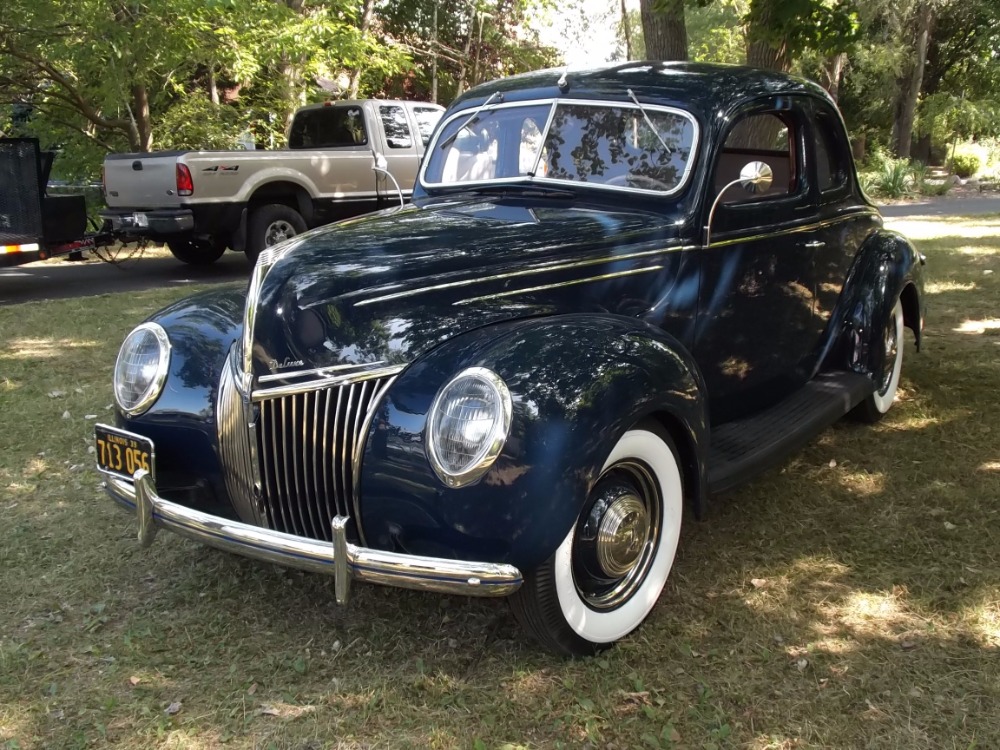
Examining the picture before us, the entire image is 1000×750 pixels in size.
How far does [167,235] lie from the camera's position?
973cm

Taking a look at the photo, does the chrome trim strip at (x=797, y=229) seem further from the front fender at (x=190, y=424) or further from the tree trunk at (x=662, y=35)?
the tree trunk at (x=662, y=35)

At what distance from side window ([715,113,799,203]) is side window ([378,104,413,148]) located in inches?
261

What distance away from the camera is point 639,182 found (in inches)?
142

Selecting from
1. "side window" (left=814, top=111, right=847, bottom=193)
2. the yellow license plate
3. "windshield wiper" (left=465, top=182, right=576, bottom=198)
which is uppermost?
"side window" (left=814, top=111, right=847, bottom=193)

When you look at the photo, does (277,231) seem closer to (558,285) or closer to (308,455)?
(558,285)

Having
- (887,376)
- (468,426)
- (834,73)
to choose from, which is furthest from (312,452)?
(834,73)

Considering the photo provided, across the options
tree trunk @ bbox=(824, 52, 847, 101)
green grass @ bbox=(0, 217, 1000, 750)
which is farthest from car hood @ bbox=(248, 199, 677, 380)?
tree trunk @ bbox=(824, 52, 847, 101)

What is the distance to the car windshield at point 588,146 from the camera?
3615 millimetres

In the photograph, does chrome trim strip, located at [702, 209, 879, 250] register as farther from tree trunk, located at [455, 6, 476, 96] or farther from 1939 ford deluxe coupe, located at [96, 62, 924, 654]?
tree trunk, located at [455, 6, 476, 96]

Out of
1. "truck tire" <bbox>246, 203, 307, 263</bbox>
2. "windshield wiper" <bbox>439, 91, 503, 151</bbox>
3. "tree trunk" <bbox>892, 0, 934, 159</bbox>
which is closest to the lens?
"windshield wiper" <bbox>439, 91, 503, 151</bbox>

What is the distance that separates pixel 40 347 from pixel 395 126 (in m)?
5.62

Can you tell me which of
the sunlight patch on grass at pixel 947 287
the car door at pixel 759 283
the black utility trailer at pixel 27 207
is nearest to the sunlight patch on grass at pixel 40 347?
the black utility trailer at pixel 27 207

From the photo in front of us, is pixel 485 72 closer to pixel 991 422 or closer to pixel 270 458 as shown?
pixel 991 422

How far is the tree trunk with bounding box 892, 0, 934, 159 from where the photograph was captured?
23.4 metres
